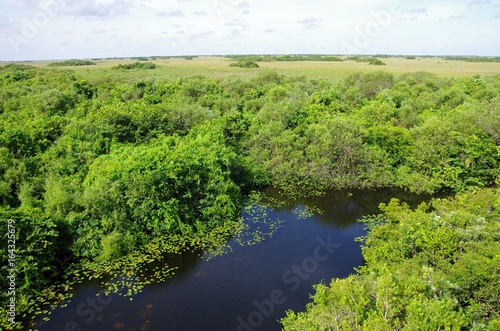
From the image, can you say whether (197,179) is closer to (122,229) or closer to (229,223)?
(229,223)

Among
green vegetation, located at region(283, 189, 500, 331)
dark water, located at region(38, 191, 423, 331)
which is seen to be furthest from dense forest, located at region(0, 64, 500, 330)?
dark water, located at region(38, 191, 423, 331)

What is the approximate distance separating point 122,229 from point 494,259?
56.1 ft

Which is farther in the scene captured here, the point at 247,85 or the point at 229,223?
the point at 247,85

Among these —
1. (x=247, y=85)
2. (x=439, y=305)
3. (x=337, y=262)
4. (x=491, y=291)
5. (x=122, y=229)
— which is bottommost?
(x=337, y=262)

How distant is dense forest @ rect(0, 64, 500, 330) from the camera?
12.1 m

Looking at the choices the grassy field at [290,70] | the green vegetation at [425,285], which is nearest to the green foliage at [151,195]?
the green vegetation at [425,285]

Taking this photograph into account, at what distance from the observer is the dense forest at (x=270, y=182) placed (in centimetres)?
1211

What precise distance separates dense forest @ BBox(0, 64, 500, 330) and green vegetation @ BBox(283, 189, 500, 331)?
51mm

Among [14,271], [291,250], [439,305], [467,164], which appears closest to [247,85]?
[467,164]

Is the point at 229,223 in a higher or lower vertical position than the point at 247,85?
lower

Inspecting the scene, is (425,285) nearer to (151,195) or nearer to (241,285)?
(241,285)

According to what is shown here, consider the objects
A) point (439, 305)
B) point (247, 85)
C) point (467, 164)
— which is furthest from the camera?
point (247, 85)

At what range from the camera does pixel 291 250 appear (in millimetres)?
20250

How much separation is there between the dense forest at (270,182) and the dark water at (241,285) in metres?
2.03
